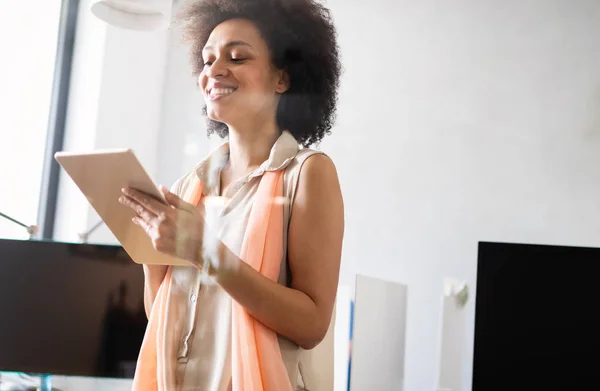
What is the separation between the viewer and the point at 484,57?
0.91 meters

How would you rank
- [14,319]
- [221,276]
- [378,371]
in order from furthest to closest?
[14,319]
[378,371]
[221,276]

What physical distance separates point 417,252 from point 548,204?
24 cm

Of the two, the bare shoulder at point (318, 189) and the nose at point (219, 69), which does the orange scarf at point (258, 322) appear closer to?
the bare shoulder at point (318, 189)

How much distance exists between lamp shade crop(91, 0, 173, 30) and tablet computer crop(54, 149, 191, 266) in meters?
0.24

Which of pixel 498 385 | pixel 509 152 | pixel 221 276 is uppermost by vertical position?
pixel 509 152

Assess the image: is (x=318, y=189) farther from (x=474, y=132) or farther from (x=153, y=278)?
(x=474, y=132)

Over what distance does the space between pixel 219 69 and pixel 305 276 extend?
0.25 meters

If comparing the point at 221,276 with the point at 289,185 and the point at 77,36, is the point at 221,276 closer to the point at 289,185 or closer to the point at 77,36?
the point at 289,185

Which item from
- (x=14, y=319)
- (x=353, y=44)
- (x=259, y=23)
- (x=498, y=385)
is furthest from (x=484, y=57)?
(x=14, y=319)

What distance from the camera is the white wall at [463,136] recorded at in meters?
0.86

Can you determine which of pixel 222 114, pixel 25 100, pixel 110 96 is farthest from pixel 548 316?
pixel 25 100

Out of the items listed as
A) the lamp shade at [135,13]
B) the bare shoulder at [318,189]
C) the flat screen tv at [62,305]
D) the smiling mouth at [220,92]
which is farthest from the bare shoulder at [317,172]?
the flat screen tv at [62,305]

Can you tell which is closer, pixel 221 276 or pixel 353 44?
pixel 221 276

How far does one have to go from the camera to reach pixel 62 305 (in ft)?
3.28
